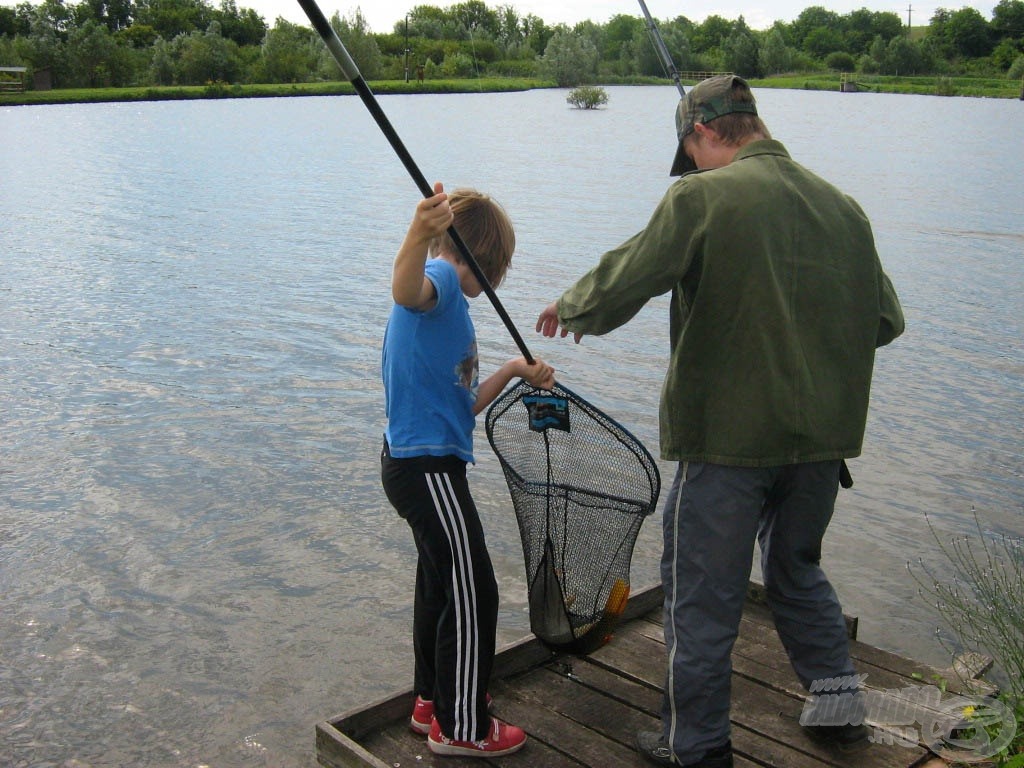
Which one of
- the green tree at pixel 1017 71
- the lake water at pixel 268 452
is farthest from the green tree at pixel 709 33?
the lake water at pixel 268 452

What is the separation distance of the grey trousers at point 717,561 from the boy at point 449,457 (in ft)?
1.76

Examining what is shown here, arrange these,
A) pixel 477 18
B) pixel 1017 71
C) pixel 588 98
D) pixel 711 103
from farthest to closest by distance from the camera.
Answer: pixel 477 18 < pixel 1017 71 < pixel 588 98 < pixel 711 103

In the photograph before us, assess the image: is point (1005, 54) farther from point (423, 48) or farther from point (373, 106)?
point (373, 106)

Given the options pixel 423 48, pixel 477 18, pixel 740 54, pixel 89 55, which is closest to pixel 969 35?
pixel 740 54

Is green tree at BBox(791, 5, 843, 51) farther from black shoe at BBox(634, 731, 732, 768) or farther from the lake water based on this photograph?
black shoe at BBox(634, 731, 732, 768)

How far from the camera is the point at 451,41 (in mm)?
99750

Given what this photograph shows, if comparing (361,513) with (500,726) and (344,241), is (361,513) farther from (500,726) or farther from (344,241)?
(344,241)

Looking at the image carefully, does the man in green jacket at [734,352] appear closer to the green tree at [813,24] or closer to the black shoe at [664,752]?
the black shoe at [664,752]

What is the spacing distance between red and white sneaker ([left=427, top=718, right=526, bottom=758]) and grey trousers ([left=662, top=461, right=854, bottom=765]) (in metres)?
0.47

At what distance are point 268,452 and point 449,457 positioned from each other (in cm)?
461

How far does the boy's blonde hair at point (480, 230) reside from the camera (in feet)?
10.6

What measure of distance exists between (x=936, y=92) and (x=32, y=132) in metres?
76.1

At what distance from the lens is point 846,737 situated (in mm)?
3342

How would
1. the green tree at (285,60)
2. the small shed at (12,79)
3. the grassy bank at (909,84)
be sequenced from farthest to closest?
the green tree at (285,60) < the grassy bank at (909,84) < the small shed at (12,79)
